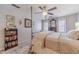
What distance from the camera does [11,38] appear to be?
62.4 inches

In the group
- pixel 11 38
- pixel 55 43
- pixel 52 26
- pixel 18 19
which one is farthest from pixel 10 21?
pixel 55 43

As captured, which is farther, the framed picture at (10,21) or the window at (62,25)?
the window at (62,25)

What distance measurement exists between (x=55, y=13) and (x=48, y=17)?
0.41 feet

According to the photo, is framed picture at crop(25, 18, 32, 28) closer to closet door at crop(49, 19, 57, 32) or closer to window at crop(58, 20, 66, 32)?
closet door at crop(49, 19, 57, 32)

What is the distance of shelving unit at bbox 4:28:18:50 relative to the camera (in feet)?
5.07

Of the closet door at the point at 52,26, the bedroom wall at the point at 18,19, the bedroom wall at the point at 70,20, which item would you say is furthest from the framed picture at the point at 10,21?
the bedroom wall at the point at 70,20

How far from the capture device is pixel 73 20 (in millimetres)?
1589

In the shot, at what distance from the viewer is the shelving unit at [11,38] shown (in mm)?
1545

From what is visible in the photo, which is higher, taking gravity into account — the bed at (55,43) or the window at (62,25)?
the window at (62,25)

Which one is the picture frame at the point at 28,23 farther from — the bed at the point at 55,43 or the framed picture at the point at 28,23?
the bed at the point at 55,43

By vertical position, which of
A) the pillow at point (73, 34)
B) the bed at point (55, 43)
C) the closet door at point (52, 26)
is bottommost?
the bed at point (55, 43)

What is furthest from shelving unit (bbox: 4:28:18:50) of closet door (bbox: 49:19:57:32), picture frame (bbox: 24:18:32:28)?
closet door (bbox: 49:19:57:32)

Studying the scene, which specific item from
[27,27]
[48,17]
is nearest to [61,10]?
[48,17]
